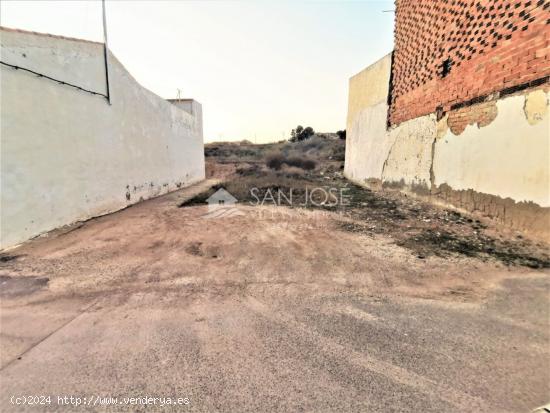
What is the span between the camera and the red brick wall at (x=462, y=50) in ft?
14.3

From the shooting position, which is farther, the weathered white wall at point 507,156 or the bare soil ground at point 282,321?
the weathered white wall at point 507,156

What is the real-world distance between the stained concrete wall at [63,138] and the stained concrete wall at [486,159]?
755cm

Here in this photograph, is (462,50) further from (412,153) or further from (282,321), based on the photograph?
(282,321)

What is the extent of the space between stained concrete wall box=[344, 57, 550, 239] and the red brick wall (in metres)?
0.36

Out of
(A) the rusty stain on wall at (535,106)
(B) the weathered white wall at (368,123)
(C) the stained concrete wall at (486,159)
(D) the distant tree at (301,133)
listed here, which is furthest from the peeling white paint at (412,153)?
(D) the distant tree at (301,133)

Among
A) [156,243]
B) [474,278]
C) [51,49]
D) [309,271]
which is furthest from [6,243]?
[474,278]

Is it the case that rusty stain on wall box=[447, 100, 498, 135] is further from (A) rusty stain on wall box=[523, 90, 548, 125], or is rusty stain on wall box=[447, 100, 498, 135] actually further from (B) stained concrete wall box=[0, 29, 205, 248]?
(B) stained concrete wall box=[0, 29, 205, 248]

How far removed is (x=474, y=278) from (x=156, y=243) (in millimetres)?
4213

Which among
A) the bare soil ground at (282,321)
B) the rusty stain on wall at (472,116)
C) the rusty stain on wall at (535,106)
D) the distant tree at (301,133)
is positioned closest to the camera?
the bare soil ground at (282,321)

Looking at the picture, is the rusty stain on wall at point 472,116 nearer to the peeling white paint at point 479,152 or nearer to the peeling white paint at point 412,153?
the peeling white paint at point 479,152

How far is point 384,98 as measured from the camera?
10.1m

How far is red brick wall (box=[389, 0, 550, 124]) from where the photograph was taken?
435 centimetres

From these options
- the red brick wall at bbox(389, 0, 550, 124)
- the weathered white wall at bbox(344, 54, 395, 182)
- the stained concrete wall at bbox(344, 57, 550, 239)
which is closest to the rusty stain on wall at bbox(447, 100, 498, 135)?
the stained concrete wall at bbox(344, 57, 550, 239)

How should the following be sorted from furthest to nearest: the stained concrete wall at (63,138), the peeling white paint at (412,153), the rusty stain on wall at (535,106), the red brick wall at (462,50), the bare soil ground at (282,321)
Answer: the peeling white paint at (412,153) → the red brick wall at (462,50) → the stained concrete wall at (63,138) → the rusty stain on wall at (535,106) → the bare soil ground at (282,321)
